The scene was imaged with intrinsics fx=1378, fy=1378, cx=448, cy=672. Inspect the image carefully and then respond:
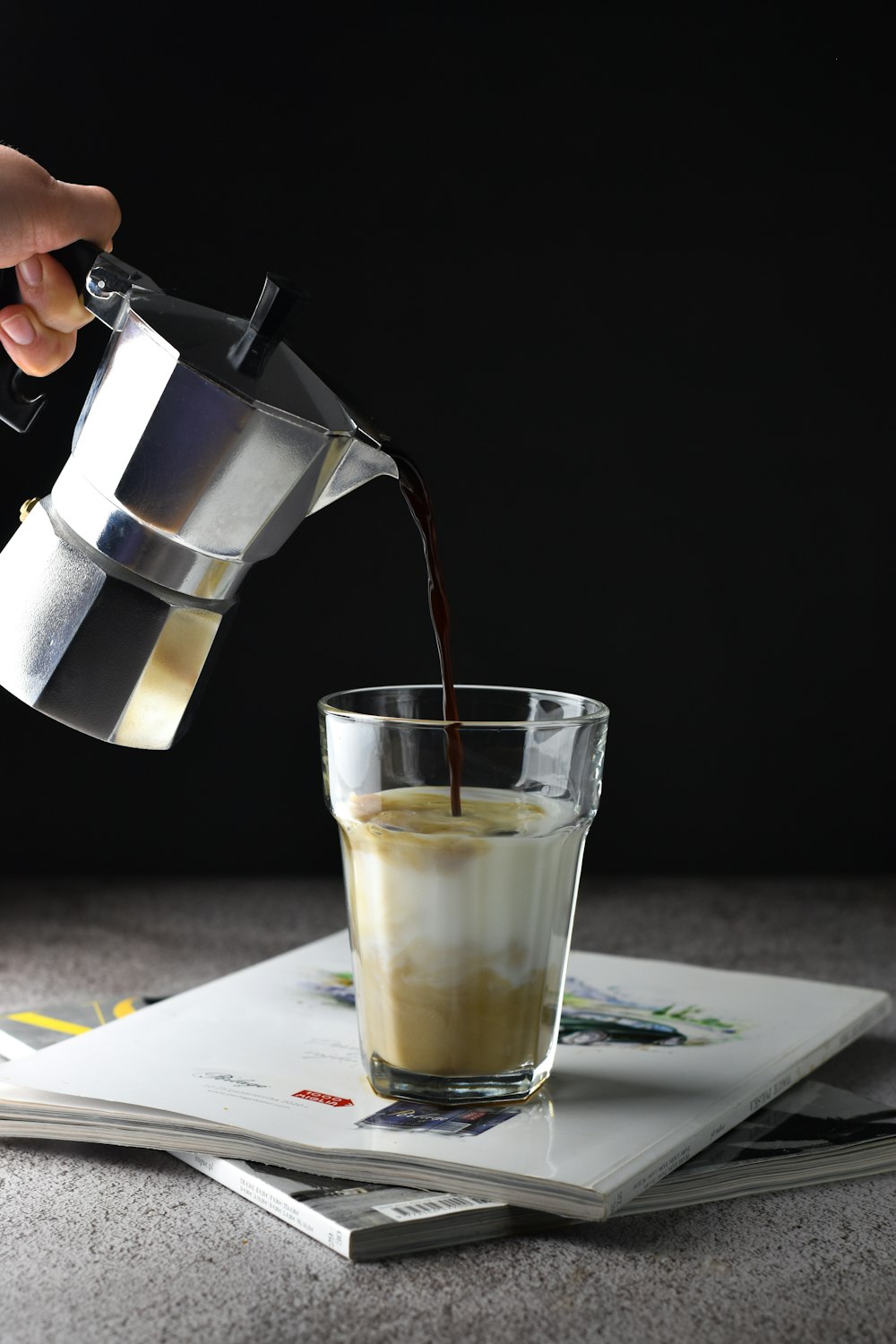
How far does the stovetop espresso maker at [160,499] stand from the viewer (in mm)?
604

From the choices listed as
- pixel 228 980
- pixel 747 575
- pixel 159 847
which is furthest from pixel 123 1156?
pixel 747 575

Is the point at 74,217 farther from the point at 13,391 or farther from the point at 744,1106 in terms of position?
the point at 744,1106

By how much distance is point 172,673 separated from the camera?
656 millimetres

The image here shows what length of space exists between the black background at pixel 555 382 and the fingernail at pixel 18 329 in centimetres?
61

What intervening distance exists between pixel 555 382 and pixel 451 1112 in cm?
93

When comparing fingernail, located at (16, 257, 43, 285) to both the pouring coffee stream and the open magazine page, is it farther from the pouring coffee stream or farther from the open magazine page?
the open magazine page

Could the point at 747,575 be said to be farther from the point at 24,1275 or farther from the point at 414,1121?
the point at 24,1275

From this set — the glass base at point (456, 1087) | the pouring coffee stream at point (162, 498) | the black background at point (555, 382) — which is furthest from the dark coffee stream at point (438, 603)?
the black background at point (555, 382)

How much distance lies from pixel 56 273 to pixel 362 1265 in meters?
0.50

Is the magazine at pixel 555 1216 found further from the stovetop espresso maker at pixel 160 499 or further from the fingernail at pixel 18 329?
the fingernail at pixel 18 329

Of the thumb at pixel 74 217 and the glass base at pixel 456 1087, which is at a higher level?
the thumb at pixel 74 217

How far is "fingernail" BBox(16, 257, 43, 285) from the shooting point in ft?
2.33

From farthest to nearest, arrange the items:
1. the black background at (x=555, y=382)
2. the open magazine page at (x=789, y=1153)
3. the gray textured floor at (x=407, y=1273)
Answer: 1. the black background at (x=555, y=382)
2. the open magazine page at (x=789, y=1153)
3. the gray textured floor at (x=407, y=1273)

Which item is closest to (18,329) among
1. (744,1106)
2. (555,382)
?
(744,1106)
